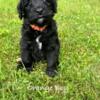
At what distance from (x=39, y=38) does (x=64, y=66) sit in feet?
1.90

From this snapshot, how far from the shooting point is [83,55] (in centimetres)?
653

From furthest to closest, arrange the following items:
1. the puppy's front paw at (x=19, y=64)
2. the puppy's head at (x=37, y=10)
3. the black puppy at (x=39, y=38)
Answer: the puppy's front paw at (x=19, y=64) → the black puppy at (x=39, y=38) → the puppy's head at (x=37, y=10)

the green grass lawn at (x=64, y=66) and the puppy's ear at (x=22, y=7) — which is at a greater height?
the puppy's ear at (x=22, y=7)

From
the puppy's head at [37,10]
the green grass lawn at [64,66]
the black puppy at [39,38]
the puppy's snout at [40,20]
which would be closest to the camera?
the green grass lawn at [64,66]

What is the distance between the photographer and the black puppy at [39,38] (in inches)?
226

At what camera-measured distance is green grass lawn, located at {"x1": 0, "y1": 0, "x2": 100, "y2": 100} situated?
16.7ft

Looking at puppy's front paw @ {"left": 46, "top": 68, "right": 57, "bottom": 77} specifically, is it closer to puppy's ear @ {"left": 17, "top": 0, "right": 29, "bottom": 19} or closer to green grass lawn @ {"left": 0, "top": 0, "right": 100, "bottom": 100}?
green grass lawn @ {"left": 0, "top": 0, "right": 100, "bottom": 100}

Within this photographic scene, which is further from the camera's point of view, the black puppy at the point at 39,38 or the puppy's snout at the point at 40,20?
the black puppy at the point at 39,38

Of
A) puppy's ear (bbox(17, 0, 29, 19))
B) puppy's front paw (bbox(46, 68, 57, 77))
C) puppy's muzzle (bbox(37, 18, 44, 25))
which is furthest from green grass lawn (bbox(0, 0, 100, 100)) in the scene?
puppy's ear (bbox(17, 0, 29, 19))

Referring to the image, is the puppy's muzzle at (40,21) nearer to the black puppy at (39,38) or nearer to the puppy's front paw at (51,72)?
the black puppy at (39,38)

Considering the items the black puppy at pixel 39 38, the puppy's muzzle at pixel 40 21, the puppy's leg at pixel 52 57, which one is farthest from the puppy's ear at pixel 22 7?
the puppy's leg at pixel 52 57

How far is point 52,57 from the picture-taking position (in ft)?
19.1

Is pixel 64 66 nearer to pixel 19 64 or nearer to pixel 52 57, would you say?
pixel 52 57

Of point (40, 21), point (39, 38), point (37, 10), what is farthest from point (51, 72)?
point (37, 10)
